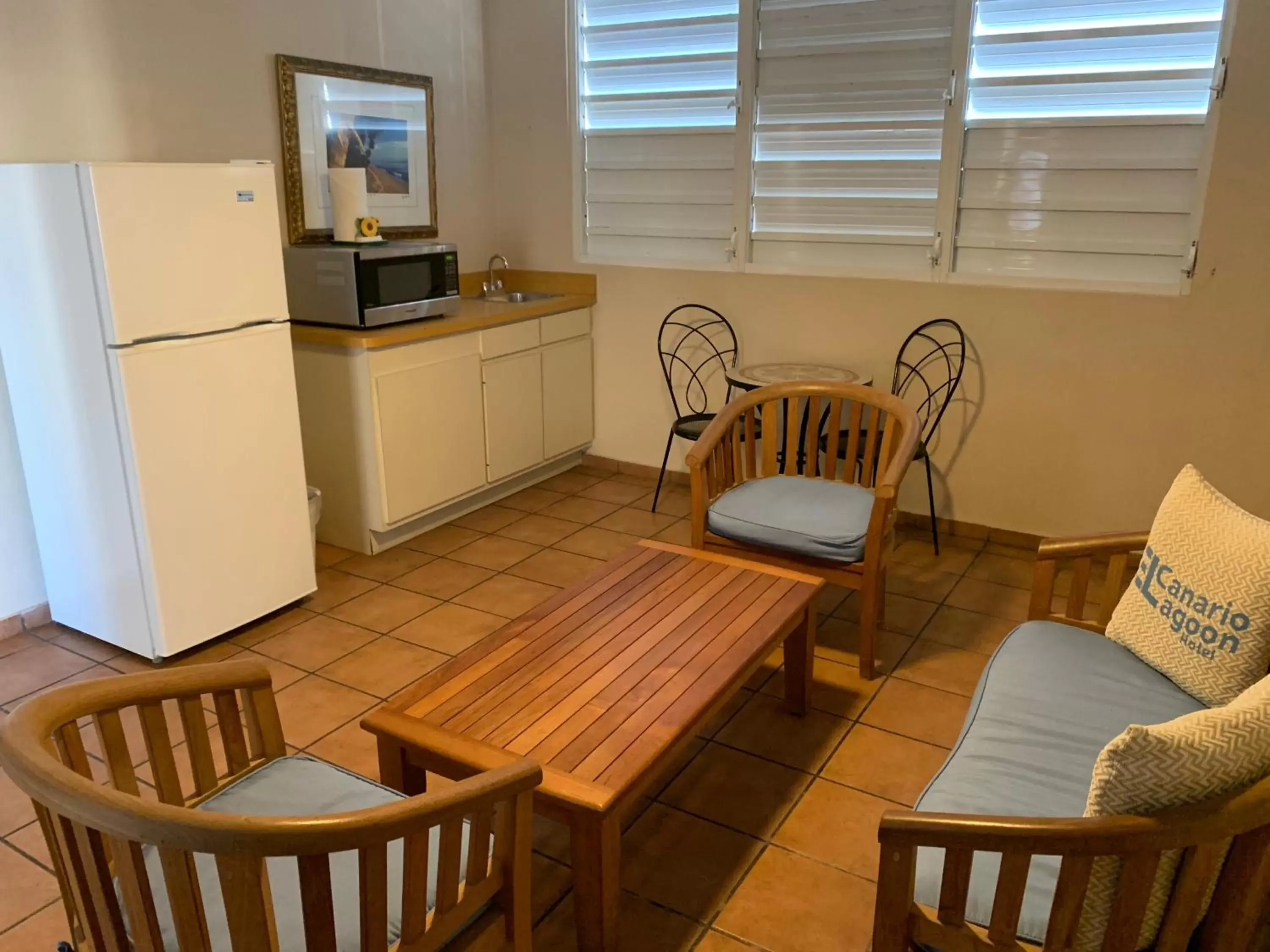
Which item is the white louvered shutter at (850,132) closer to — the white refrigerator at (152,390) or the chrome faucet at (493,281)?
the chrome faucet at (493,281)

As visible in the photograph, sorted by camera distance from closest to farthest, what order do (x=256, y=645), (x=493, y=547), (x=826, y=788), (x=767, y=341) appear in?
(x=826, y=788) < (x=256, y=645) < (x=493, y=547) < (x=767, y=341)

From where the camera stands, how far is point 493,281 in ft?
15.5

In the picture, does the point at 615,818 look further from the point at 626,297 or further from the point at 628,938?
the point at 626,297

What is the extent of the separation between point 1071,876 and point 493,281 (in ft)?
13.2

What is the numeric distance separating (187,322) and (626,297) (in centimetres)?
221

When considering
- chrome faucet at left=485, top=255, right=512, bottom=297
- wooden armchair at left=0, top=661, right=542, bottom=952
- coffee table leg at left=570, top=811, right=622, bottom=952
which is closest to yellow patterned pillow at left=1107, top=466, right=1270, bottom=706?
coffee table leg at left=570, top=811, right=622, bottom=952

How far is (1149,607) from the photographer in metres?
1.99

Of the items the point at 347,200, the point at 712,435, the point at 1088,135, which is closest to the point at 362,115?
the point at 347,200

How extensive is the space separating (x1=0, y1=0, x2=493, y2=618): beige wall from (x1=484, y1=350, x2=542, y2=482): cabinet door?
1159 millimetres

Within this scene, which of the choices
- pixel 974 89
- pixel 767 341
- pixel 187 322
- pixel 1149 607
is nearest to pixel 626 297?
pixel 767 341

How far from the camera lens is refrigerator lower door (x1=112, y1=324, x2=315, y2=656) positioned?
2.66m

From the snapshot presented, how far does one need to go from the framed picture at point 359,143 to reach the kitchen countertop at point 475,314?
433mm

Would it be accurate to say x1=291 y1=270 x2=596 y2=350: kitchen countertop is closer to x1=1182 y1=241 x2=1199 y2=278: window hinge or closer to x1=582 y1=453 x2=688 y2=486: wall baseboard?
x1=582 y1=453 x2=688 y2=486: wall baseboard

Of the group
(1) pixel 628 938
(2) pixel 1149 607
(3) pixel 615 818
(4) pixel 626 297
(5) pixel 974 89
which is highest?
(5) pixel 974 89
